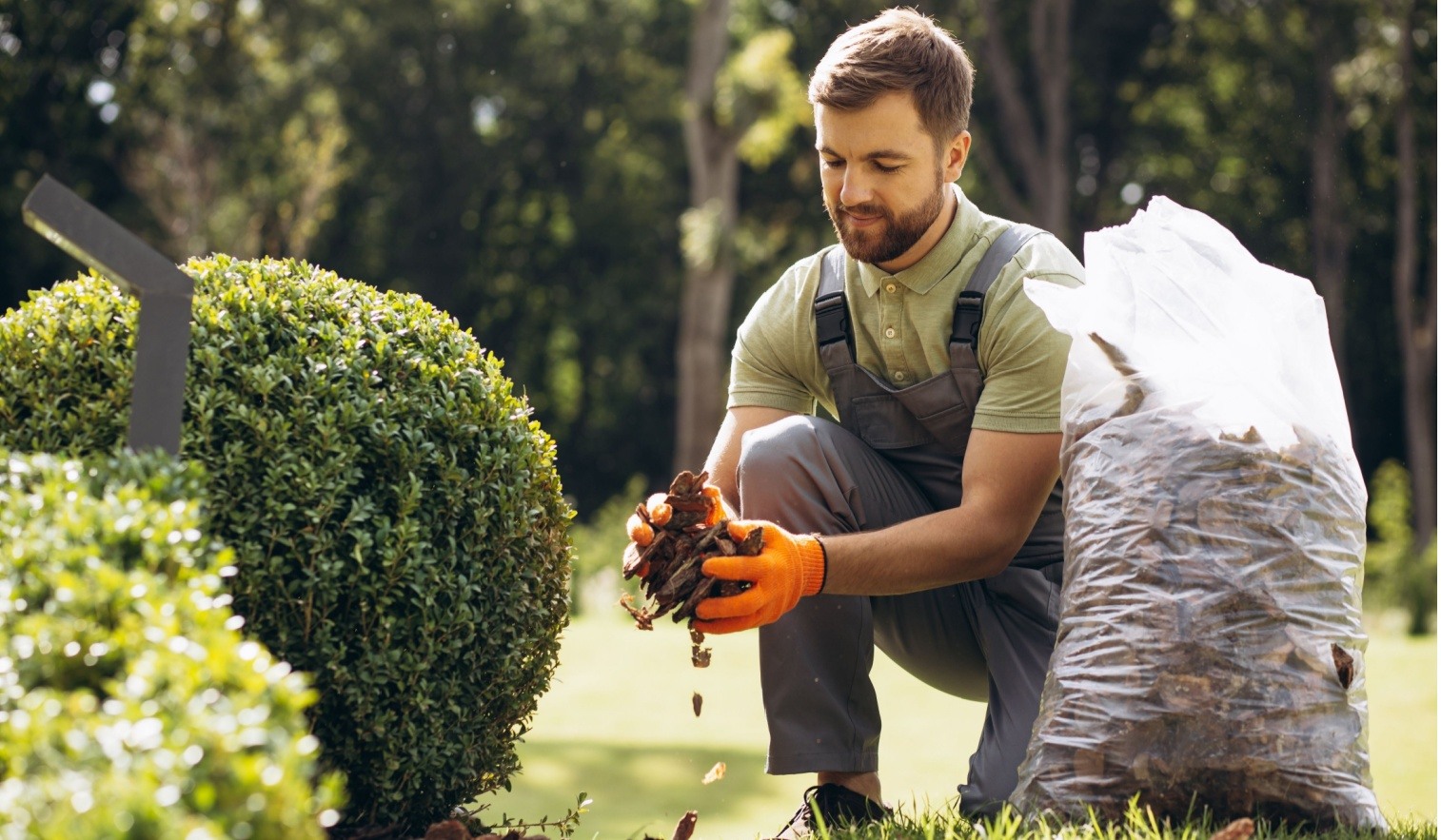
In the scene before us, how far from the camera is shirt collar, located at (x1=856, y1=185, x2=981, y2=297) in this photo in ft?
9.86

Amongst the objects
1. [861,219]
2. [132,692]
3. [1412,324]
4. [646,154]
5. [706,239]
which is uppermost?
[646,154]

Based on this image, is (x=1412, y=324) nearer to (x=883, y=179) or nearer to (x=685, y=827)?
(x=883, y=179)

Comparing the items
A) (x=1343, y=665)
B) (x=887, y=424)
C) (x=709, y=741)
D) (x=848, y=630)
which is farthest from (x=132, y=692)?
(x=709, y=741)

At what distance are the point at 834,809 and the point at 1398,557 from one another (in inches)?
453

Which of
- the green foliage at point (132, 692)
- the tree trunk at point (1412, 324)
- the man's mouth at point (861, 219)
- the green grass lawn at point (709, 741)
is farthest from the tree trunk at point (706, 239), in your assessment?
the green foliage at point (132, 692)

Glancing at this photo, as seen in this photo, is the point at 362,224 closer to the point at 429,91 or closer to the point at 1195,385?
the point at 429,91

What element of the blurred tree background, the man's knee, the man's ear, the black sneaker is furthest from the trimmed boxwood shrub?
the blurred tree background

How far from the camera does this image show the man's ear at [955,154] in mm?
3024

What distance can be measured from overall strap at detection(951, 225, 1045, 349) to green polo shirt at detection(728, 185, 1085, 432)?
0.02 metres

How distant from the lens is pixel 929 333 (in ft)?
9.71

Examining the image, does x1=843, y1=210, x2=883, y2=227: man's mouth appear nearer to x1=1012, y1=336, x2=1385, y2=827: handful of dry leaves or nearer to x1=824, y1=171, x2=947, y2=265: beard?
x1=824, y1=171, x2=947, y2=265: beard

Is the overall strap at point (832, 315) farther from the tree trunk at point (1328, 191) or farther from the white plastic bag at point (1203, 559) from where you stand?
the tree trunk at point (1328, 191)

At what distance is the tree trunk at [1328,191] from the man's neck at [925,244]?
47.7 ft

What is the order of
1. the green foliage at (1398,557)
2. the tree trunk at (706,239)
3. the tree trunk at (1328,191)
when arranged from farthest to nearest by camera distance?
1. the tree trunk at (1328,191)
2. the tree trunk at (706,239)
3. the green foliage at (1398,557)
